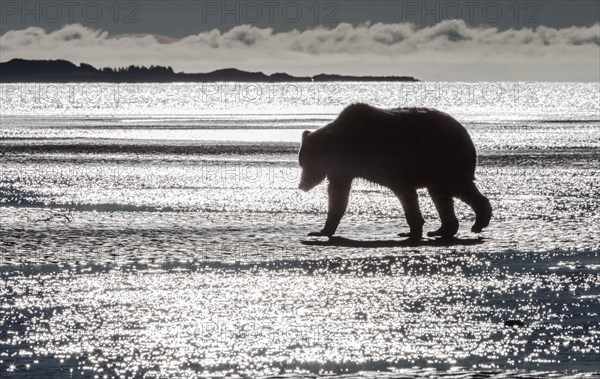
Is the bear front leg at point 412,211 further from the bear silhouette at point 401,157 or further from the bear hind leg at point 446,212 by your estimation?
the bear hind leg at point 446,212

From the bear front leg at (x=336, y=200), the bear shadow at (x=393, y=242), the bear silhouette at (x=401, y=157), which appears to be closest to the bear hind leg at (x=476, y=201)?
the bear silhouette at (x=401, y=157)

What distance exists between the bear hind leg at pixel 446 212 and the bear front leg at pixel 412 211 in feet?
1.38

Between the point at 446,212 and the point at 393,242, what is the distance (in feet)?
3.59

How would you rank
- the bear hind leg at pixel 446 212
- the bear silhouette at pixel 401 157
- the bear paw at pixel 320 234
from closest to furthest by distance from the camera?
the bear silhouette at pixel 401 157
the bear hind leg at pixel 446 212
the bear paw at pixel 320 234

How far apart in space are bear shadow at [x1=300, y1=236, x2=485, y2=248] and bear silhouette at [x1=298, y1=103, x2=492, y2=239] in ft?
0.97

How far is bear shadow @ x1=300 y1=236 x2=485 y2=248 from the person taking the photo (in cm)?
1751

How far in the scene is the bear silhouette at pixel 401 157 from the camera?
18047 millimetres

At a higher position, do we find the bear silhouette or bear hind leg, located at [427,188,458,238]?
the bear silhouette

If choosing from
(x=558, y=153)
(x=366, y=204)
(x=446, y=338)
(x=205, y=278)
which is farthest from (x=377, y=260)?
(x=558, y=153)

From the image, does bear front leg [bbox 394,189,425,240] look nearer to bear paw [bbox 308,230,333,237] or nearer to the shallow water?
the shallow water

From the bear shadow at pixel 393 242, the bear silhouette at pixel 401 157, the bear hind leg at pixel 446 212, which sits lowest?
the bear shadow at pixel 393 242

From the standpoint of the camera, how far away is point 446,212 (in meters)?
18.3

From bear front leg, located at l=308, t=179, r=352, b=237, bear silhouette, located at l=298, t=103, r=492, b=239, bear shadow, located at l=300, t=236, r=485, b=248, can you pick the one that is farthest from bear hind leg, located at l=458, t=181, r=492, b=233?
bear front leg, located at l=308, t=179, r=352, b=237

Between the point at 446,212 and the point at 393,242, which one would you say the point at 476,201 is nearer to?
the point at 446,212
